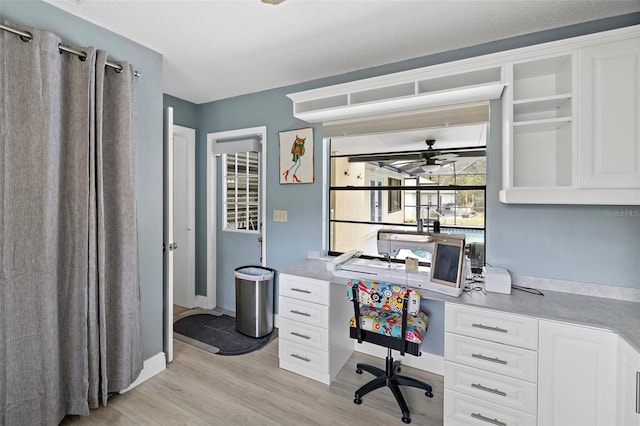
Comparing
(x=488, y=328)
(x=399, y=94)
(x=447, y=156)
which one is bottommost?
(x=488, y=328)

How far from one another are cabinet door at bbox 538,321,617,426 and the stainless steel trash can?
220 cm

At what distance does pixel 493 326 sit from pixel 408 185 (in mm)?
1255

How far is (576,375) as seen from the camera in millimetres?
1472

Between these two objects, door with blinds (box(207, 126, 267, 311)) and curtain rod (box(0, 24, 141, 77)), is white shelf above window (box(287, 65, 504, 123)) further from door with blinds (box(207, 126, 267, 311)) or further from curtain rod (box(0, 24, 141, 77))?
curtain rod (box(0, 24, 141, 77))

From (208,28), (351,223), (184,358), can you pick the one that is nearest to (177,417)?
(184,358)

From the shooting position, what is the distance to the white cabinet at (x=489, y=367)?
5.13ft

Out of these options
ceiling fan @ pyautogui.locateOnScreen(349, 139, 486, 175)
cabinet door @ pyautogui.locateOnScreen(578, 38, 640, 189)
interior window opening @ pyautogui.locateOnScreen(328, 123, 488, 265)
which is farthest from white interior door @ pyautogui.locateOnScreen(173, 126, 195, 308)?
cabinet door @ pyautogui.locateOnScreen(578, 38, 640, 189)

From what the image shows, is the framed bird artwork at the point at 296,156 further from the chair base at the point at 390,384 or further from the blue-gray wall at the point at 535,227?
the chair base at the point at 390,384

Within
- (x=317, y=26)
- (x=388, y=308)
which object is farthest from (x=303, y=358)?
(x=317, y=26)

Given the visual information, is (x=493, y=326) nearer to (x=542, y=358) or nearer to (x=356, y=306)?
(x=542, y=358)

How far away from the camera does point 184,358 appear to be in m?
2.53

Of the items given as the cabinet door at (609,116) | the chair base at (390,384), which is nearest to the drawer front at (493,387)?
the chair base at (390,384)

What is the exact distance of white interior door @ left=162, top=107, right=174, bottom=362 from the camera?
7.86 feet

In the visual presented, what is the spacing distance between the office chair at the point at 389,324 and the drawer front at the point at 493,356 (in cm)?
20
